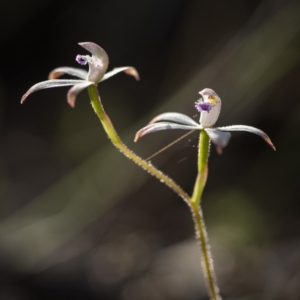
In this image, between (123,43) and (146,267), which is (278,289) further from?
(123,43)

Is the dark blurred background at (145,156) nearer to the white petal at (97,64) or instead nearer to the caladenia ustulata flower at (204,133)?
the caladenia ustulata flower at (204,133)

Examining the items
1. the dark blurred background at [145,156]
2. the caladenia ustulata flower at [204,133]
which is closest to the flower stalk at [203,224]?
the caladenia ustulata flower at [204,133]

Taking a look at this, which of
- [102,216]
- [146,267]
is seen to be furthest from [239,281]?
[102,216]

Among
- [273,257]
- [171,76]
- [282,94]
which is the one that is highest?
[282,94]

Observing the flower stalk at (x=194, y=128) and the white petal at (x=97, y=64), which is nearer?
the flower stalk at (x=194, y=128)

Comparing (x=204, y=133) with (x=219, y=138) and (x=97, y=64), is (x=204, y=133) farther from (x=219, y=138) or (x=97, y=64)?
(x=97, y=64)

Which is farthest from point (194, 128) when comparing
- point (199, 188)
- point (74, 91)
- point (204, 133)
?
point (74, 91)
